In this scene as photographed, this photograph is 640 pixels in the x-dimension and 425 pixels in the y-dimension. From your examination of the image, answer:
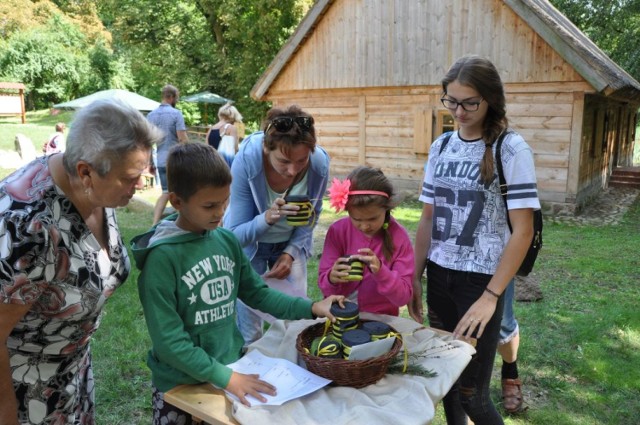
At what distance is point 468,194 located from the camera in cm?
217

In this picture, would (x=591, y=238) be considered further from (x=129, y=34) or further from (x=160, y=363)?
(x=129, y=34)

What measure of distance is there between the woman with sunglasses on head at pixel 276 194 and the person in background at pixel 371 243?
0.25m

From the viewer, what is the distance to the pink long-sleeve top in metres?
2.26

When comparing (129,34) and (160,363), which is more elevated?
(129,34)

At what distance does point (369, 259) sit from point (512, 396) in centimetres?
189

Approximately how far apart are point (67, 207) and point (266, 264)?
1435mm

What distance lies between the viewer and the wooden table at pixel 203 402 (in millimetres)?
1527

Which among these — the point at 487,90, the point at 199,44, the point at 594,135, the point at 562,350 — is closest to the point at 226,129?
the point at 562,350

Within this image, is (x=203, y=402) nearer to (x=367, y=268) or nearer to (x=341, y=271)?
(x=341, y=271)

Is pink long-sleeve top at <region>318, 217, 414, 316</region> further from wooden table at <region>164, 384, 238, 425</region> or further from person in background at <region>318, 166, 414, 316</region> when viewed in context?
wooden table at <region>164, 384, 238, 425</region>

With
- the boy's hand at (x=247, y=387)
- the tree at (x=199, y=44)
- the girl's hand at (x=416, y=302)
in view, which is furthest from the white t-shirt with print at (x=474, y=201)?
the tree at (x=199, y=44)

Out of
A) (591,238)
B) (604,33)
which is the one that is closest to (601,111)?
(591,238)

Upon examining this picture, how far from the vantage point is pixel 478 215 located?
215 cm

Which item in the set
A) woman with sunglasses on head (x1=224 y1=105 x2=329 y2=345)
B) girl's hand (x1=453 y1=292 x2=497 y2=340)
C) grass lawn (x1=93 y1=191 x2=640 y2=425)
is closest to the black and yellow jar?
girl's hand (x1=453 y1=292 x2=497 y2=340)
